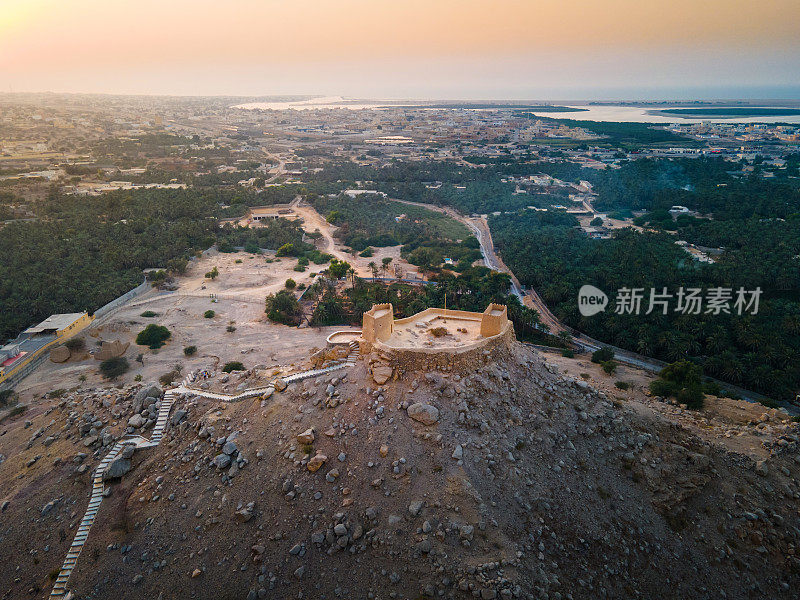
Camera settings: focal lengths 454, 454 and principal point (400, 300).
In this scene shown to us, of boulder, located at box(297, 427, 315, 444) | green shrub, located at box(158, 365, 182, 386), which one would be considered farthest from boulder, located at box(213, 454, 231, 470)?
green shrub, located at box(158, 365, 182, 386)

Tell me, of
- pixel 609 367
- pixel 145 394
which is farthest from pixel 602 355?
pixel 145 394

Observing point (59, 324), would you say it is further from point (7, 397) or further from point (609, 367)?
point (609, 367)

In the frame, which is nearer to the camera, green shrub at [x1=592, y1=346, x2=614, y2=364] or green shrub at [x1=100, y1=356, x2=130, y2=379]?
green shrub at [x1=100, y1=356, x2=130, y2=379]

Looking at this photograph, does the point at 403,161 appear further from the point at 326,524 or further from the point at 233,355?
the point at 326,524

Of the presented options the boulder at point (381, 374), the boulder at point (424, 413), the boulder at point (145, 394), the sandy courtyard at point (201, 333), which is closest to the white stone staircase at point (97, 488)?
the boulder at point (145, 394)

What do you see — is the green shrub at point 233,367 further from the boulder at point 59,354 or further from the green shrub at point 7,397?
the green shrub at point 7,397

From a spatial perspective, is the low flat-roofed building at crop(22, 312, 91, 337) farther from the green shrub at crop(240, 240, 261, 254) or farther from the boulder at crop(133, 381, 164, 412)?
the green shrub at crop(240, 240, 261, 254)
